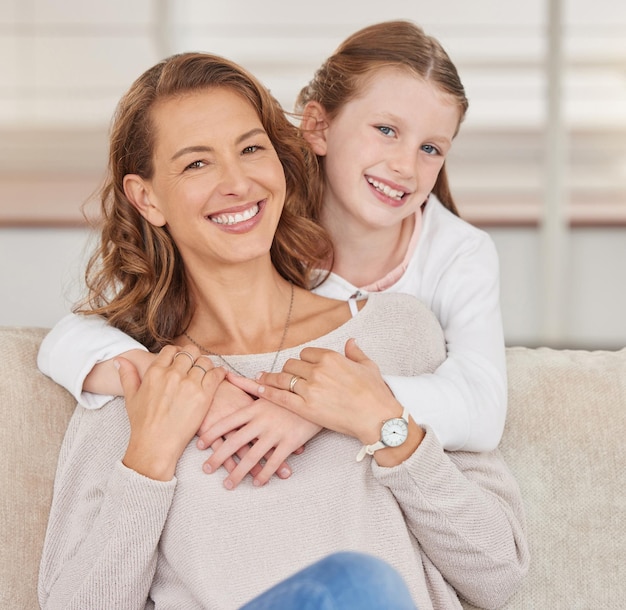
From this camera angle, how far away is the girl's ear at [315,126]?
204 cm

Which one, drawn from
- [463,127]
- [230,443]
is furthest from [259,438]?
[463,127]

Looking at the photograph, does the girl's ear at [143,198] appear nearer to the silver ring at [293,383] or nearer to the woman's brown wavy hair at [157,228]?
the woman's brown wavy hair at [157,228]

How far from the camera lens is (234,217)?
161 centimetres

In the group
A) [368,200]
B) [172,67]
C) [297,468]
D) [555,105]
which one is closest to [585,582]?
[297,468]

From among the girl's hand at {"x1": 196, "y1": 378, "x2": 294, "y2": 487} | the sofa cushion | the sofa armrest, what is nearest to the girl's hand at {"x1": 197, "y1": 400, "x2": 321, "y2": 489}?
the girl's hand at {"x1": 196, "y1": 378, "x2": 294, "y2": 487}

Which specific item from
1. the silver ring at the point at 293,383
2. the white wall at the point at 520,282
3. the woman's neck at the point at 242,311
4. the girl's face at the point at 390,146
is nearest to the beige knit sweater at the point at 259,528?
the silver ring at the point at 293,383

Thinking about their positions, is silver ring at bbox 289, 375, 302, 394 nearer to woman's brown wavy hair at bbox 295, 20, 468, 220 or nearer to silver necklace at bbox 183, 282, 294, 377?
silver necklace at bbox 183, 282, 294, 377

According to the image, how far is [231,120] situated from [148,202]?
22 cm

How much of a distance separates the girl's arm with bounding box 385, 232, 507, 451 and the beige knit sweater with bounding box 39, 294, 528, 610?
0.08 m

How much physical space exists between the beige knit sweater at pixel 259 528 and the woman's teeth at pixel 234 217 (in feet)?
1.22

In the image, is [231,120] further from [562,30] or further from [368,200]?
[562,30]

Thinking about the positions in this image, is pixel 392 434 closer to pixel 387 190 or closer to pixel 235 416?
pixel 235 416

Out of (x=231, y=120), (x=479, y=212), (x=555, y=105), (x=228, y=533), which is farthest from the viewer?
(x=479, y=212)

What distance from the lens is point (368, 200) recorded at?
1.95 meters
